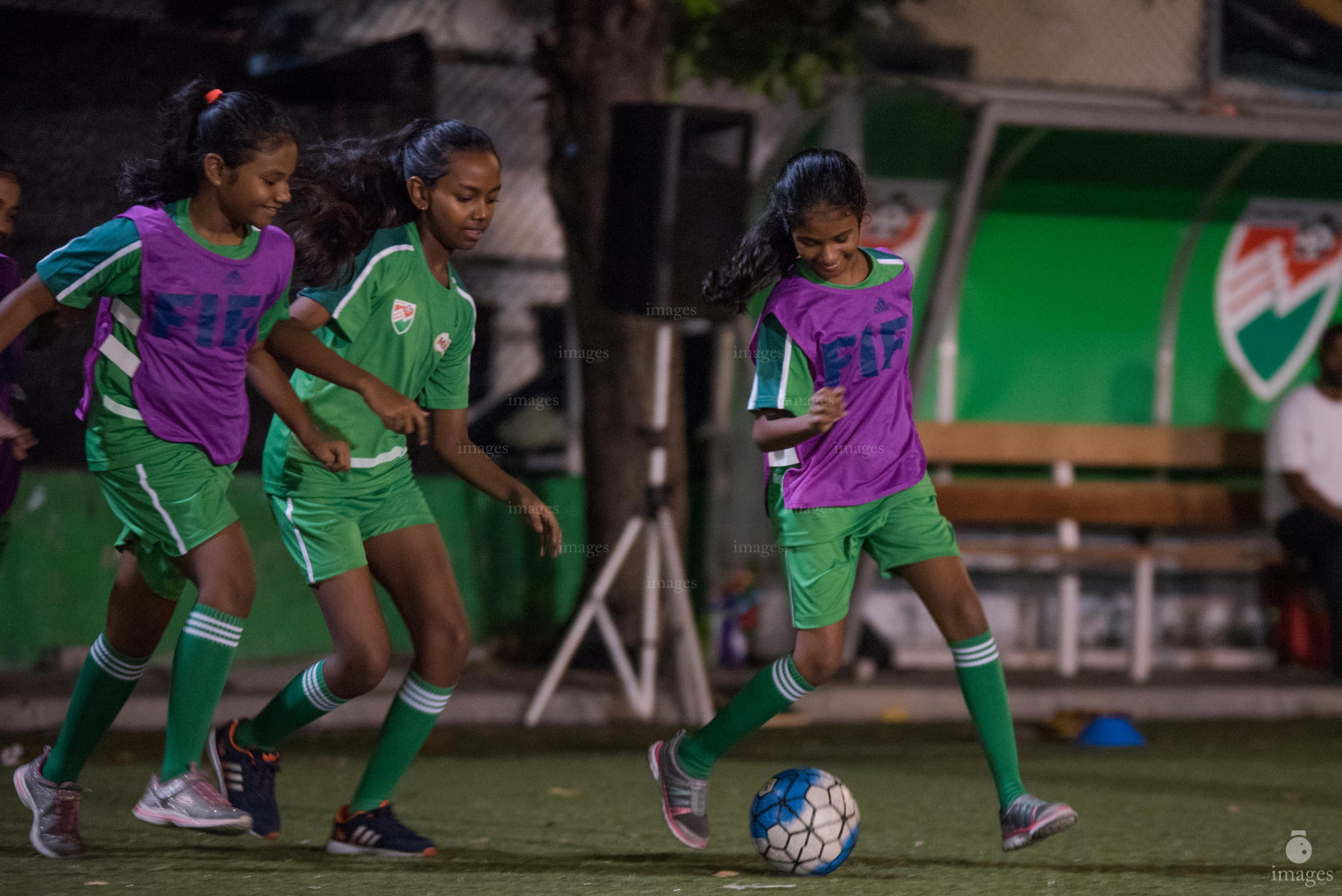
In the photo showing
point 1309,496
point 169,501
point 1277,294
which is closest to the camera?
point 169,501

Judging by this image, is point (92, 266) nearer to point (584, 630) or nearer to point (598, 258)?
point (584, 630)

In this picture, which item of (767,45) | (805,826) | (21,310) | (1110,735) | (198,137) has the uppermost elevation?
(767,45)

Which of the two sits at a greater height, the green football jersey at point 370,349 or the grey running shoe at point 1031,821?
the green football jersey at point 370,349

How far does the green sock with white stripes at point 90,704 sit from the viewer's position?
14.9ft

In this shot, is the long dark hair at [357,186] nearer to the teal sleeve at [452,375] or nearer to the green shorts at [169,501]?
the teal sleeve at [452,375]

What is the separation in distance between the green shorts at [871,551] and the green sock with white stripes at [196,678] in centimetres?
145

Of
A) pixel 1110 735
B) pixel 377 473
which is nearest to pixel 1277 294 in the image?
pixel 1110 735

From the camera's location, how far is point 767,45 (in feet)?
31.7

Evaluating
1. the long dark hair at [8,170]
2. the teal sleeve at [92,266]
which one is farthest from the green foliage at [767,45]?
the teal sleeve at [92,266]

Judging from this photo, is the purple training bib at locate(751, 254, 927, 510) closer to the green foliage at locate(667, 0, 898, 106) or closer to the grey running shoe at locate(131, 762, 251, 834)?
the grey running shoe at locate(131, 762, 251, 834)

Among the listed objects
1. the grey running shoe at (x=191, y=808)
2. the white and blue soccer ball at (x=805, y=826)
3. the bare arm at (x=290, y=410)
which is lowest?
the white and blue soccer ball at (x=805, y=826)

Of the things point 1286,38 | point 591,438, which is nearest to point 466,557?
point 591,438

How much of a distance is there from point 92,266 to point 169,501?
0.59m

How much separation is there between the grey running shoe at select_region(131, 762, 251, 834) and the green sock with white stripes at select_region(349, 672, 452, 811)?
0.45 metres
